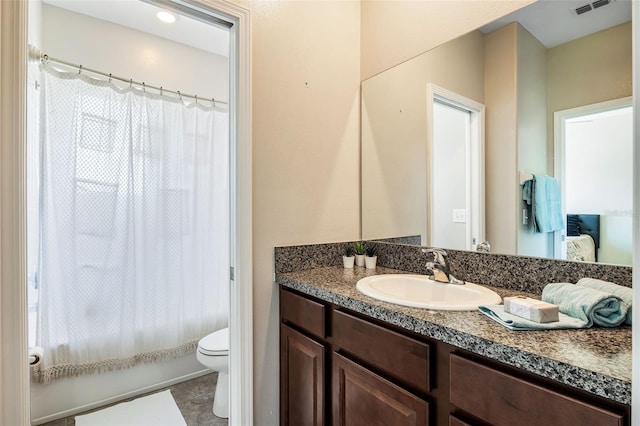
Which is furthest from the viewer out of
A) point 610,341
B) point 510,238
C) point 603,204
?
point 510,238

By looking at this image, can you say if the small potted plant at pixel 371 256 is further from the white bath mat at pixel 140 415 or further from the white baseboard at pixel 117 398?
the white baseboard at pixel 117 398

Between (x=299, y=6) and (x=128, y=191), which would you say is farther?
(x=128, y=191)

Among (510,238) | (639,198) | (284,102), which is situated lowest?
(510,238)

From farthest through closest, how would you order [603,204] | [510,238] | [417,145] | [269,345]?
[417,145], [269,345], [510,238], [603,204]

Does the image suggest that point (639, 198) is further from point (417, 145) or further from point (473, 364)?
point (417, 145)

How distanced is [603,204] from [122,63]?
2.66 meters

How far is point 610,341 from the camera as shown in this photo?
716 millimetres

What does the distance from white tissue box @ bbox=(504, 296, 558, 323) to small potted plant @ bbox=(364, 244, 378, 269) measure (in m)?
0.81

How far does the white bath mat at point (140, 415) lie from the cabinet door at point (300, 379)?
84cm

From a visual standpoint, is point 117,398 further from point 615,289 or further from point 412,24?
point 412,24

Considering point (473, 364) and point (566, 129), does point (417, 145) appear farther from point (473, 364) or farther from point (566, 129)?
point (473, 364)

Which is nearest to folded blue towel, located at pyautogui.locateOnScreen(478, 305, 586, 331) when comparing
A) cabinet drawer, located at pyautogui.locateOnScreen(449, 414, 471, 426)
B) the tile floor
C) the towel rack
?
cabinet drawer, located at pyautogui.locateOnScreen(449, 414, 471, 426)

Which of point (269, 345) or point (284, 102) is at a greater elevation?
point (284, 102)

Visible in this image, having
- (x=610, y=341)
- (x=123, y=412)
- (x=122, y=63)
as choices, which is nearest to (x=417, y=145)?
(x=610, y=341)
